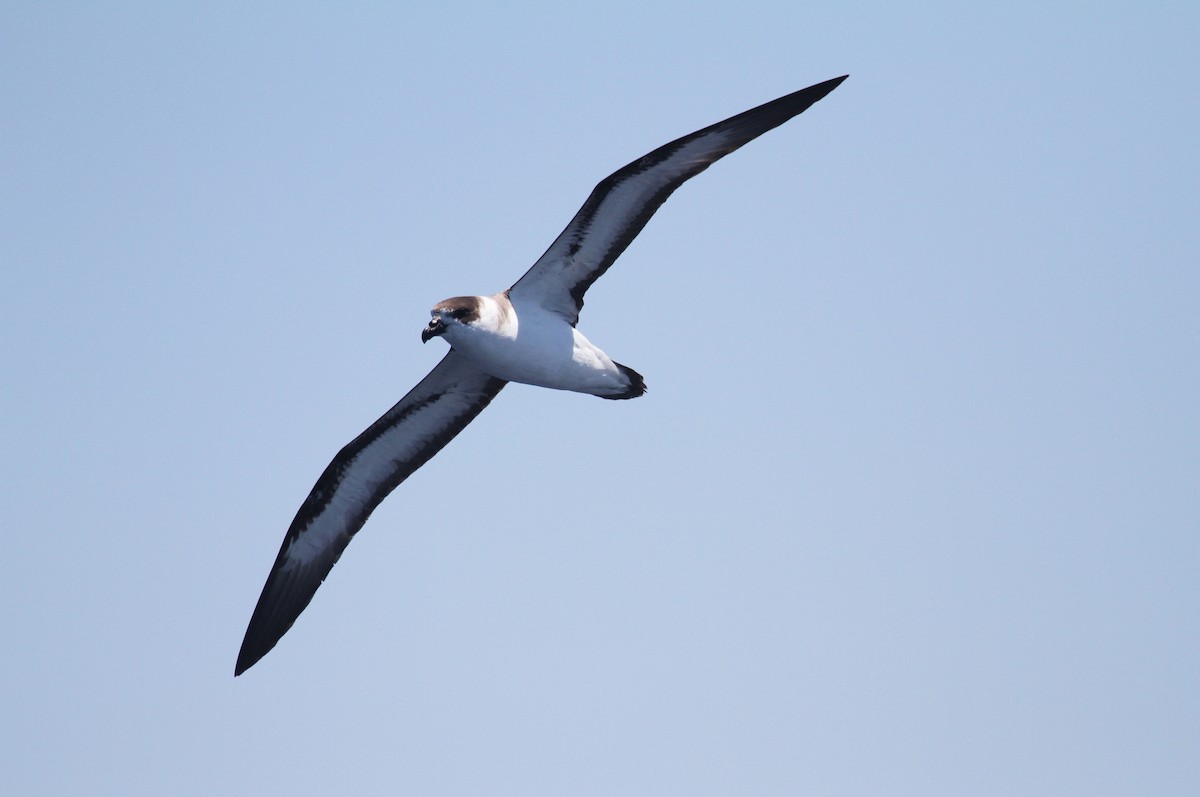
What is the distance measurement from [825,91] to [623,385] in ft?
16.0

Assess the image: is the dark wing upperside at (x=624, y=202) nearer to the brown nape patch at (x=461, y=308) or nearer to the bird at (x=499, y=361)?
the bird at (x=499, y=361)

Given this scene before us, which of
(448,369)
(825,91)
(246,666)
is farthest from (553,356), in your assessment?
(246,666)

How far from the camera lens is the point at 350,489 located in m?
20.6

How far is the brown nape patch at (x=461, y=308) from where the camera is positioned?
1667 cm

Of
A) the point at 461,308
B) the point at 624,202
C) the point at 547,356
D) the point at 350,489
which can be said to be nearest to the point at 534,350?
the point at 547,356

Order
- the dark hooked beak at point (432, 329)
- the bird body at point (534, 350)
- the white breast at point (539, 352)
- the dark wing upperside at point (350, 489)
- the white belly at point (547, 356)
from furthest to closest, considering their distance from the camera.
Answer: the dark wing upperside at point (350, 489) → the white belly at point (547, 356) → the white breast at point (539, 352) → the bird body at point (534, 350) → the dark hooked beak at point (432, 329)

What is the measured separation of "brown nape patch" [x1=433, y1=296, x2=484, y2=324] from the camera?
16.7 meters

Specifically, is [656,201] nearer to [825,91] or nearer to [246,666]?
[825,91]

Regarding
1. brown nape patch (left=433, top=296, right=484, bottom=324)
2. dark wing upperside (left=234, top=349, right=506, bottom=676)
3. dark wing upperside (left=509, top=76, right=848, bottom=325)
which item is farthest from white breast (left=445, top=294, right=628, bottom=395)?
dark wing upperside (left=234, top=349, right=506, bottom=676)

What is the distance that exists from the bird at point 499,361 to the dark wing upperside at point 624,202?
0.05ft

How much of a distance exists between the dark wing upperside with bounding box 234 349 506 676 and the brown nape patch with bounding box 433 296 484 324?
290 cm

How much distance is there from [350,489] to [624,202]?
6813mm

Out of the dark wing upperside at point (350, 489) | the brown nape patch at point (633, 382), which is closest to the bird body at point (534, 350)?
the brown nape patch at point (633, 382)

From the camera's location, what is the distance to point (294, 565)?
20688 mm
